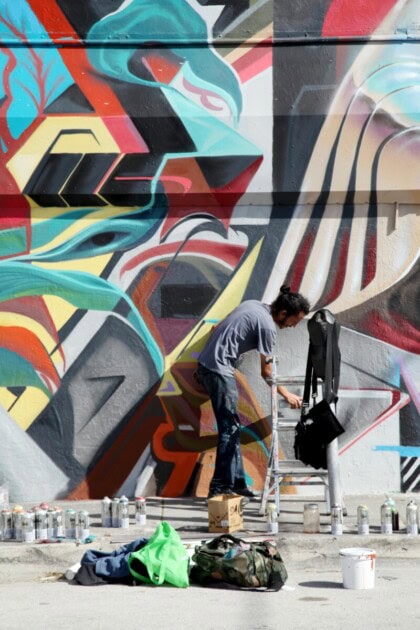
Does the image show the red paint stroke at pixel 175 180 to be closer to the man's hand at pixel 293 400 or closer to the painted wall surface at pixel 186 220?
the painted wall surface at pixel 186 220

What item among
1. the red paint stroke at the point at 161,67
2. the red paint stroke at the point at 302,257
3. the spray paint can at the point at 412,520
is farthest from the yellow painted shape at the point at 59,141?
the spray paint can at the point at 412,520

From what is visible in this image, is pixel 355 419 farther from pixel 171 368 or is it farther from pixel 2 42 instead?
pixel 2 42

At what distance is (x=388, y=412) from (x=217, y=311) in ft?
6.06

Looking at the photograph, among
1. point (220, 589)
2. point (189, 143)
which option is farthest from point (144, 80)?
point (220, 589)

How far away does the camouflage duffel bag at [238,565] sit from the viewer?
300 inches

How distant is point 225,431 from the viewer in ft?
31.9

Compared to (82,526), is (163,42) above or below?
above

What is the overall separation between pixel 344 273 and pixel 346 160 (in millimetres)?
1051

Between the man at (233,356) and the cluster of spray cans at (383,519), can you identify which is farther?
the man at (233,356)

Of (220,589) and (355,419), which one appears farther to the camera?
(355,419)

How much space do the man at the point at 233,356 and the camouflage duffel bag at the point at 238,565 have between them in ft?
6.03

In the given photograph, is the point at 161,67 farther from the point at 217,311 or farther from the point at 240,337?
the point at 240,337

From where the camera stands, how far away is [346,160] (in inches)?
416

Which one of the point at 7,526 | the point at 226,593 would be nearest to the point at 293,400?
the point at 226,593
